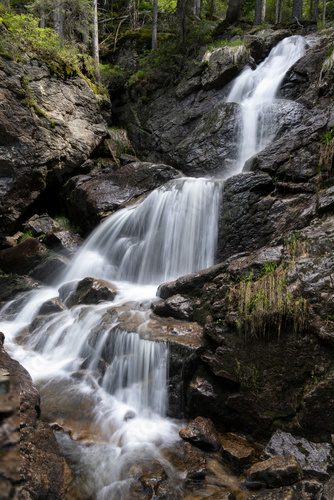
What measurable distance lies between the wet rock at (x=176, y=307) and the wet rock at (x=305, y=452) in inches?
99.0

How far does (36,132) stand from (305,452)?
11.1 metres

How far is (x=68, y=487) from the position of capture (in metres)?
4.17

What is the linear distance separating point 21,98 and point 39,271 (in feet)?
18.1

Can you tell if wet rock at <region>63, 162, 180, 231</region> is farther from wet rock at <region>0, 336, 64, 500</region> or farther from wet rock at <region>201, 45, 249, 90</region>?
wet rock at <region>0, 336, 64, 500</region>

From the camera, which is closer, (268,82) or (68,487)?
(68,487)

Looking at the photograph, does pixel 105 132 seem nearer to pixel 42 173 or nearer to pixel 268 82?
pixel 42 173

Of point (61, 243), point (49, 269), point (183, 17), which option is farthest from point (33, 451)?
point (183, 17)

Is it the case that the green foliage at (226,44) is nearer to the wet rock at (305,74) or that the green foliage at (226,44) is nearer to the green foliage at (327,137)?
the wet rock at (305,74)

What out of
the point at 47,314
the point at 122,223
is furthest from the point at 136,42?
the point at 47,314

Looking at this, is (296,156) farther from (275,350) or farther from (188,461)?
(188,461)

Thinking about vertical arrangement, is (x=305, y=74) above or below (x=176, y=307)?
above

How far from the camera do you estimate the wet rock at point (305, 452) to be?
4227 millimetres

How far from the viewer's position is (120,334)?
6520 mm

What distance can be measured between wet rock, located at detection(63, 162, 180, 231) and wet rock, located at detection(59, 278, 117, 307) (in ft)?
11.7
